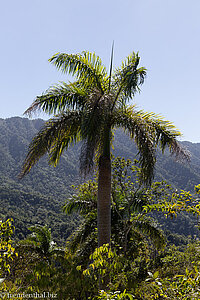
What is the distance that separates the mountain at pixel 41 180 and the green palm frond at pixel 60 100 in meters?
19.2

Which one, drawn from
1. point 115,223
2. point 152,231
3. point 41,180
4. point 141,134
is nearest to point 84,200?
point 115,223

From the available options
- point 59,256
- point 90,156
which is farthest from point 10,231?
point 59,256

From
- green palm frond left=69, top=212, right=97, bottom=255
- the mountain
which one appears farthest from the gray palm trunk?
the mountain

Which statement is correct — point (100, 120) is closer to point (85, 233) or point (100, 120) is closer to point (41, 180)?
point (85, 233)

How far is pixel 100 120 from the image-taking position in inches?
200

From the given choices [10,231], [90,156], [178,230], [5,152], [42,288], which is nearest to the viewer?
[10,231]

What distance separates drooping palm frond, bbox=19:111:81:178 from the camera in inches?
227

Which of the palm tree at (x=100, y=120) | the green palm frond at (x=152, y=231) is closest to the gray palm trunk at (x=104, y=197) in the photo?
the palm tree at (x=100, y=120)

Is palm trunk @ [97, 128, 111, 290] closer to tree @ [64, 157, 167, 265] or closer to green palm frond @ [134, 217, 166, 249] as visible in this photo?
tree @ [64, 157, 167, 265]

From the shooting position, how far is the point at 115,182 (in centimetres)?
976

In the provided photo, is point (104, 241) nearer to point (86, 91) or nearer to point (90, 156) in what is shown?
point (90, 156)

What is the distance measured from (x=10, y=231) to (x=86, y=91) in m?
3.96

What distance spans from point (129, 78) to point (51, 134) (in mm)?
2072

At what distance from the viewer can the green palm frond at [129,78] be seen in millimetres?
5514
